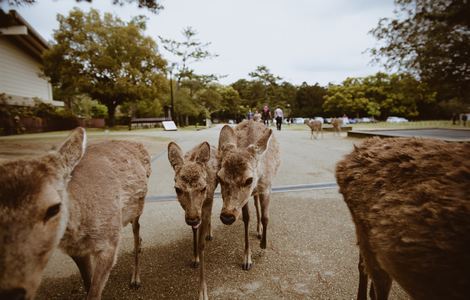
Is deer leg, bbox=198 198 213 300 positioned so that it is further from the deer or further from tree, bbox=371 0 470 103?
tree, bbox=371 0 470 103

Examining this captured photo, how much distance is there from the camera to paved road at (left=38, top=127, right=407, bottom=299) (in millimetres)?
2580

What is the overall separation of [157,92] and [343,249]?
3110cm

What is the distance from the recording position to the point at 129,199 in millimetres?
2699

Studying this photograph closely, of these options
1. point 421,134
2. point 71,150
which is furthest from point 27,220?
point 421,134

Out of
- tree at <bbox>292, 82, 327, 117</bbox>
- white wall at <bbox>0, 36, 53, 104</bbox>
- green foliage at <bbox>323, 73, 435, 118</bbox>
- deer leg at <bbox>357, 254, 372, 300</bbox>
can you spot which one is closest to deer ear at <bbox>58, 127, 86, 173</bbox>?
deer leg at <bbox>357, 254, 372, 300</bbox>

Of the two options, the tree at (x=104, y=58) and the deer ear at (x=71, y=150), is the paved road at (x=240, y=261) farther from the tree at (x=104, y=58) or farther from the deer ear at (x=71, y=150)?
the tree at (x=104, y=58)

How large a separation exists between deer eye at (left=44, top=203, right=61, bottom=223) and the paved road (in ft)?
4.73

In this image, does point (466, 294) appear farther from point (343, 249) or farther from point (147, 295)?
point (147, 295)

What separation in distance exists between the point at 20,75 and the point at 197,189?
27716 mm

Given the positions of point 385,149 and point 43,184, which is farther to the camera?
point 385,149

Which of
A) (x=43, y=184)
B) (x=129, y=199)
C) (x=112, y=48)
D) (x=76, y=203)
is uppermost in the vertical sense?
(x=112, y=48)

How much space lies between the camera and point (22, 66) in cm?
2234

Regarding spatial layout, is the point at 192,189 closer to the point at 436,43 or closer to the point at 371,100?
the point at 436,43

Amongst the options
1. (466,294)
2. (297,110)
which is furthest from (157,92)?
(297,110)
